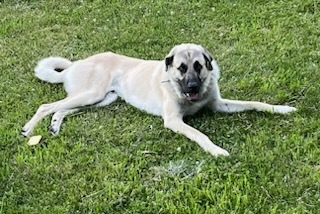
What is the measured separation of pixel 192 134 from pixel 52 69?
178 centimetres

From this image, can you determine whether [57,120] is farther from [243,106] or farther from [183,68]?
[243,106]

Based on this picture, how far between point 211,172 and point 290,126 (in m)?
0.87

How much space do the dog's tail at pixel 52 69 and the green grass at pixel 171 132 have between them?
0.09 m

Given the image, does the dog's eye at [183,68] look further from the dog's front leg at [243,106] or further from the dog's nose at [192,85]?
the dog's front leg at [243,106]

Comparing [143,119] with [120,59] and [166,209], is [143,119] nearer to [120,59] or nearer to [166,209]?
[120,59]

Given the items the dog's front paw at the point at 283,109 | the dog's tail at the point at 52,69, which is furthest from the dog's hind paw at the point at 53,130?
the dog's front paw at the point at 283,109

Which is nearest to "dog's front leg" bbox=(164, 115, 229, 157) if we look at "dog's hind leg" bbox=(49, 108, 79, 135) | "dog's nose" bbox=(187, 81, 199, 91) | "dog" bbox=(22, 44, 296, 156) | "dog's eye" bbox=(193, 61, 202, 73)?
"dog" bbox=(22, 44, 296, 156)

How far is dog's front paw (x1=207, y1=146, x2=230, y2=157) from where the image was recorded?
421cm

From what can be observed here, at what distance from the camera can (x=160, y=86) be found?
5.12 meters

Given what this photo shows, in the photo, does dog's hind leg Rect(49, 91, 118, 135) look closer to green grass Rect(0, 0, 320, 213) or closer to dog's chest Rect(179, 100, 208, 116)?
green grass Rect(0, 0, 320, 213)

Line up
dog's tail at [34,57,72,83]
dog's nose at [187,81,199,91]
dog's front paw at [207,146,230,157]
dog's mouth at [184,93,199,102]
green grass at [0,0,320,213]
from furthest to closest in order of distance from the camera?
dog's tail at [34,57,72,83] < dog's mouth at [184,93,199,102] < dog's nose at [187,81,199,91] < dog's front paw at [207,146,230,157] < green grass at [0,0,320,213]

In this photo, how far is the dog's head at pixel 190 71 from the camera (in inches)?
185

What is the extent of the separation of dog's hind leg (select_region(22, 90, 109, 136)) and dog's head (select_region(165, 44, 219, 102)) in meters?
0.70

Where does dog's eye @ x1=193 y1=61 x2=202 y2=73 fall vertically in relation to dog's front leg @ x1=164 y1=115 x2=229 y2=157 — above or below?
above
